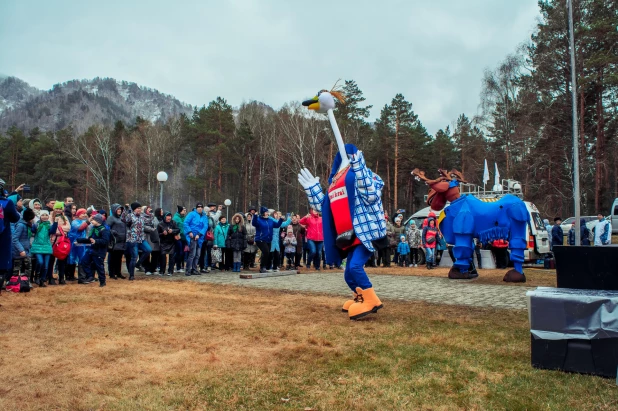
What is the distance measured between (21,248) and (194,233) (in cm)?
430

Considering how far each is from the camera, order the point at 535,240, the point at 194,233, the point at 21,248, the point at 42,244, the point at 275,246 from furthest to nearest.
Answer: the point at 535,240 < the point at 275,246 < the point at 194,233 < the point at 42,244 < the point at 21,248

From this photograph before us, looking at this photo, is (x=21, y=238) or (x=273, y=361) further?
(x=21, y=238)

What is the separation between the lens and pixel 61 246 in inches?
404

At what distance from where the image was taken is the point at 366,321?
6.24 metres

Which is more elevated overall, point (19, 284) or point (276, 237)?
point (276, 237)

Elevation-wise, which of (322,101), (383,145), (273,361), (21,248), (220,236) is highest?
(383,145)

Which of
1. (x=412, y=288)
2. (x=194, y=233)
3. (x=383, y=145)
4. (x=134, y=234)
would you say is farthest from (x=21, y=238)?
(x=383, y=145)

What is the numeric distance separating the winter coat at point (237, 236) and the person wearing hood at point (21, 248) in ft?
17.6

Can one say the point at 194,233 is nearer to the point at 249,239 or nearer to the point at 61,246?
the point at 249,239

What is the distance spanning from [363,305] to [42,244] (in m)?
7.18

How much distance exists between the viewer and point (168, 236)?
41.3 feet

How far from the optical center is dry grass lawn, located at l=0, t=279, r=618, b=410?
3.43m

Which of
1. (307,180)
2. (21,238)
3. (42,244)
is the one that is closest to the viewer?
(307,180)

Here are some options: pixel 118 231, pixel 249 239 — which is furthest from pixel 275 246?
pixel 118 231
